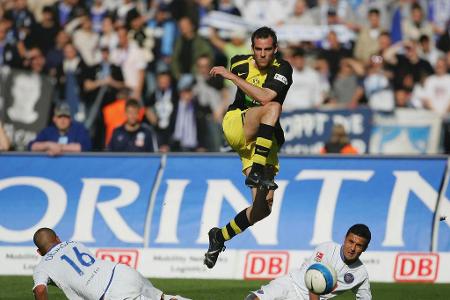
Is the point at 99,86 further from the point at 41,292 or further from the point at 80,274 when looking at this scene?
the point at 41,292

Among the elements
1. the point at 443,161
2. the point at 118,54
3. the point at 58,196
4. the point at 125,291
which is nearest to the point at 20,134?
the point at 118,54

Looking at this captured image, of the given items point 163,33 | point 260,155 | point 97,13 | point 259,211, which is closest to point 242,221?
point 259,211

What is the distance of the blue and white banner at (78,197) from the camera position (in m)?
17.5

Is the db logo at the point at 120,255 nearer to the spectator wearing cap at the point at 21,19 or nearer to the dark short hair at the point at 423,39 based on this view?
the spectator wearing cap at the point at 21,19

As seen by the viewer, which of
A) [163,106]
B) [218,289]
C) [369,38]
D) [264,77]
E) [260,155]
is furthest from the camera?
[369,38]

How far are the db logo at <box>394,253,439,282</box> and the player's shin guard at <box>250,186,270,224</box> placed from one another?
13.2 ft

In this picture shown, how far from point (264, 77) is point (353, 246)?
78.8 inches

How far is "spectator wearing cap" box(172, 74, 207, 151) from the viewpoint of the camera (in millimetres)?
22500

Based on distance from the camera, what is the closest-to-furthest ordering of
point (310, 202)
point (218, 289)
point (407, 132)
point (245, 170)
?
point (245, 170), point (218, 289), point (310, 202), point (407, 132)

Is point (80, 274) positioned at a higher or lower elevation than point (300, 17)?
lower

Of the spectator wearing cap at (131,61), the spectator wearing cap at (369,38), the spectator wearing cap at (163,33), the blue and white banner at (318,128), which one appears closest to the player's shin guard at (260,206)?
the blue and white banner at (318,128)

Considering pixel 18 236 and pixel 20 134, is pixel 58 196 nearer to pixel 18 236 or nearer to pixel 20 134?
pixel 18 236

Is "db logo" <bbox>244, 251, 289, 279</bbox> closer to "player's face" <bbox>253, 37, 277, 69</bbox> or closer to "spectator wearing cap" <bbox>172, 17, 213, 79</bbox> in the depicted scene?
"player's face" <bbox>253, 37, 277, 69</bbox>

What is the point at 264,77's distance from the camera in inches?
524
